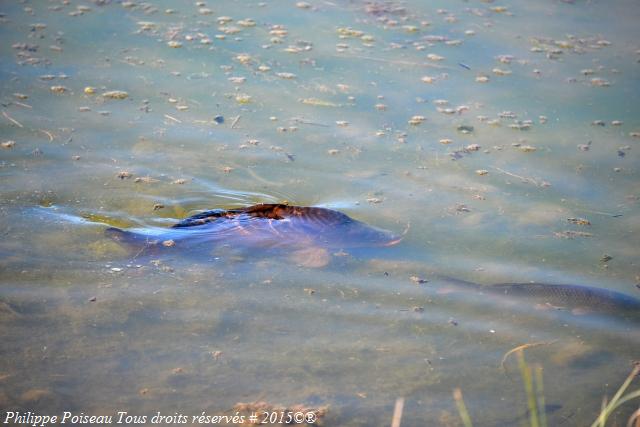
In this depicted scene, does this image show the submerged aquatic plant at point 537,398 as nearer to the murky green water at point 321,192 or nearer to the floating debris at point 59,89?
the murky green water at point 321,192

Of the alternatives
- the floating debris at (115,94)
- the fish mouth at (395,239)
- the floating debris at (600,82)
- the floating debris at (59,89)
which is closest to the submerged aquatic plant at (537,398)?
the fish mouth at (395,239)

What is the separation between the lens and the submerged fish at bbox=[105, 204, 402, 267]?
3.37 m

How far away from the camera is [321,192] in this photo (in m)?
3.84

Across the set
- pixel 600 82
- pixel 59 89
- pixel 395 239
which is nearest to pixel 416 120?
pixel 395 239

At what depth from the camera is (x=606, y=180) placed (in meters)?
4.06

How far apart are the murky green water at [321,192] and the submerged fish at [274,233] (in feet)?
0.28

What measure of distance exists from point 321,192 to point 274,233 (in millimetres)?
539

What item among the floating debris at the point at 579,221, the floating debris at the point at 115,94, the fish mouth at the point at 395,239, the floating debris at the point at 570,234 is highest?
the floating debris at the point at 115,94

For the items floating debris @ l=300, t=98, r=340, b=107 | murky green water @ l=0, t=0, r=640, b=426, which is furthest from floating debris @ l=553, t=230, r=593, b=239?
floating debris @ l=300, t=98, r=340, b=107

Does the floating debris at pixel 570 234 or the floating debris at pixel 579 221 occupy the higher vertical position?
the floating debris at pixel 579 221

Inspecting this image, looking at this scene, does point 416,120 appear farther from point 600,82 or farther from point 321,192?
point 600,82

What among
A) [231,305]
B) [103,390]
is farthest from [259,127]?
[103,390]

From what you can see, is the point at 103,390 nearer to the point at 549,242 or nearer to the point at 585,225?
the point at 549,242

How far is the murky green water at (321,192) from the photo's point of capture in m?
2.70
